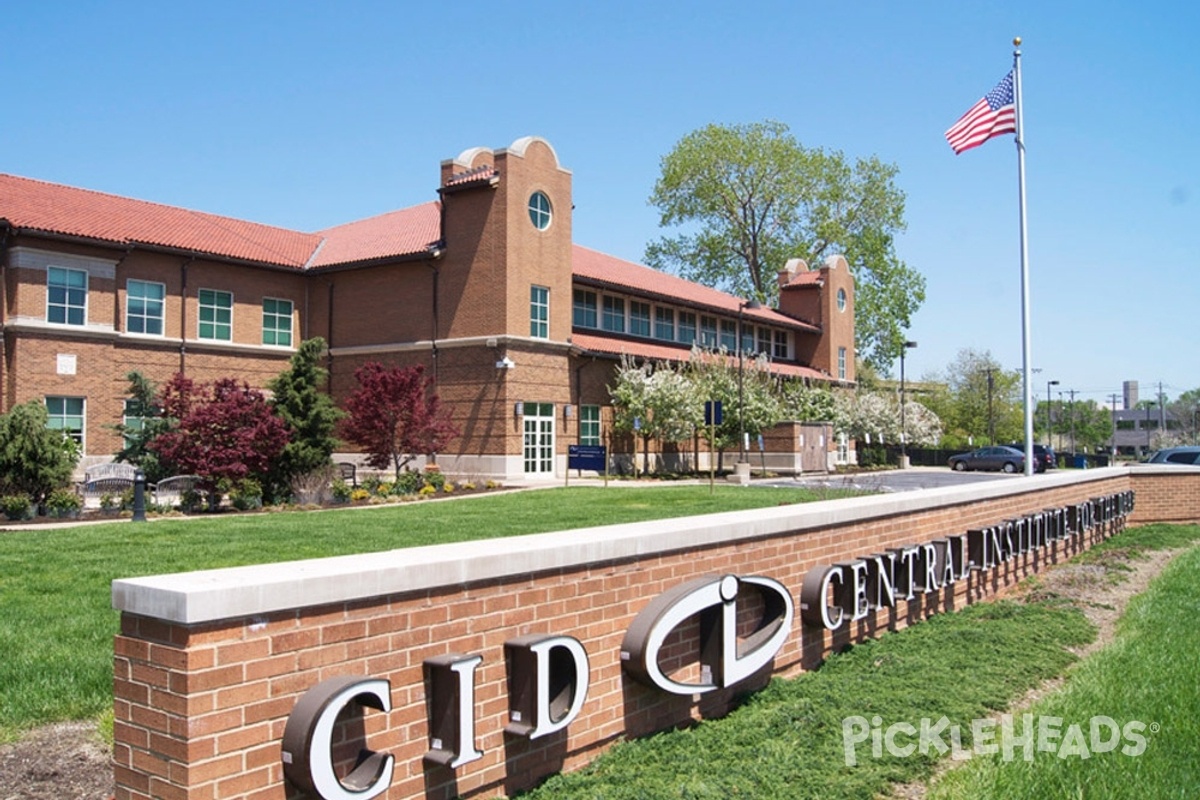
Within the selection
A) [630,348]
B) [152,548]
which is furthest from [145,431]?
[630,348]

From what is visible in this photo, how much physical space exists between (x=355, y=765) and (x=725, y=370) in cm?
3751

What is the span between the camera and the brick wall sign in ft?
12.6

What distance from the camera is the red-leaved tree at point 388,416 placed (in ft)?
89.9

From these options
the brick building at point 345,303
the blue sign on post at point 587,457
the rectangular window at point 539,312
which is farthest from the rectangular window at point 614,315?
the blue sign on post at point 587,457

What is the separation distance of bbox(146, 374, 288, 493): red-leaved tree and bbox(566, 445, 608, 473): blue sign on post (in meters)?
11.6

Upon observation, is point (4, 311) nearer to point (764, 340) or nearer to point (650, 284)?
point (650, 284)

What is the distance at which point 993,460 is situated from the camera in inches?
2136

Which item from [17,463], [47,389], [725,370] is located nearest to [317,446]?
[17,463]

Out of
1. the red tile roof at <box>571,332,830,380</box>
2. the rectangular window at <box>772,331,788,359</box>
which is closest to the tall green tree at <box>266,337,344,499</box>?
the red tile roof at <box>571,332,830,380</box>

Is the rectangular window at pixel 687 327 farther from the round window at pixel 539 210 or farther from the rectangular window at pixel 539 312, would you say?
the round window at pixel 539 210

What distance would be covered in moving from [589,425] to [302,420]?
15575 mm

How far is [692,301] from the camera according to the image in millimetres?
45125

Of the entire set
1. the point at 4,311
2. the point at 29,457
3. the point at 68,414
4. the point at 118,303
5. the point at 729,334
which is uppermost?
the point at 729,334

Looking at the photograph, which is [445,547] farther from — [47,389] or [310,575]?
[47,389]
